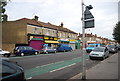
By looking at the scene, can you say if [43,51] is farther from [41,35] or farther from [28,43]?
[41,35]

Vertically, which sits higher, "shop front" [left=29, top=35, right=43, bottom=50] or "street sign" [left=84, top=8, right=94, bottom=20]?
"street sign" [left=84, top=8, right=94, bottom=20]

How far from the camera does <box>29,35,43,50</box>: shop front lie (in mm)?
30641

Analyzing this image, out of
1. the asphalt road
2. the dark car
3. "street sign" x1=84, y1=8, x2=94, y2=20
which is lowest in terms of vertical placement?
the asphalt road

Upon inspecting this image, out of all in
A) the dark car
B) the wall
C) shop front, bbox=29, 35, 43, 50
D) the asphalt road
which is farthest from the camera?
shop front, bbox=29, 35, 43, 50

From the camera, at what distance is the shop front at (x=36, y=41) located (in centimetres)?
3064

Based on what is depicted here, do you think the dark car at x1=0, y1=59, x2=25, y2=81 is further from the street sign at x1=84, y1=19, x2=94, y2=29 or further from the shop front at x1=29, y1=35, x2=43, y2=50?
the shop front at x1=29, y1=35, x2=43, y2=50

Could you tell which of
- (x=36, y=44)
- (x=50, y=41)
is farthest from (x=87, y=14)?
(x=50, y=41)

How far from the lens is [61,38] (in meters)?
42.2

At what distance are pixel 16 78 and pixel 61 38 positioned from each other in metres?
38.8

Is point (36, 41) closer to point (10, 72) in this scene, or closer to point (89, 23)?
point (89, 23)

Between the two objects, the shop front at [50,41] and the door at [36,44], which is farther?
the shop front at [50,41]

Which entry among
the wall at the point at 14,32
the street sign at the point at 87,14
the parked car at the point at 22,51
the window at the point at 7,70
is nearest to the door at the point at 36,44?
the wall at the point at 14,32

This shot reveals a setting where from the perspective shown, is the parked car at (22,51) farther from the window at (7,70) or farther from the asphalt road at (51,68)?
the window at (7,70)

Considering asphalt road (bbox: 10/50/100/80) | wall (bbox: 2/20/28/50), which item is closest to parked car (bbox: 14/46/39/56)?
asphalt road (bbox: 10/50/100/80)
